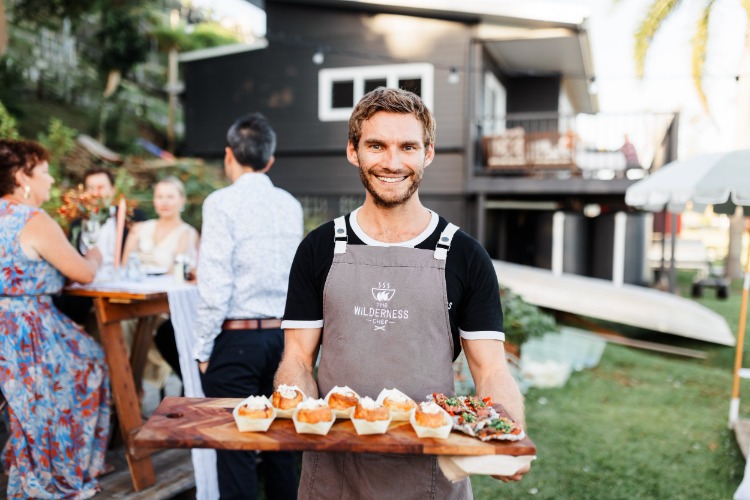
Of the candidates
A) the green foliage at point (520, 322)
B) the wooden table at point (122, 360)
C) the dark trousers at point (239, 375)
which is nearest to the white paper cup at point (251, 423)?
the dark trousers at point (239, 375)

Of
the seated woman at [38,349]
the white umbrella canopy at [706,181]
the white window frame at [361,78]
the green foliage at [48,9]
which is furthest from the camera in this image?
the green foliage at [48,9]

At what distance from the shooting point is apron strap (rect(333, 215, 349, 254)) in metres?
2.03

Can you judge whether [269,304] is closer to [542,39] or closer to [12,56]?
[542,39]

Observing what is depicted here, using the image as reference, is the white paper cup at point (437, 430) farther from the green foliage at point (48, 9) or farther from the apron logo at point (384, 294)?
the green foliage at point (48, 9)

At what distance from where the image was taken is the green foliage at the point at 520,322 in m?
6.96

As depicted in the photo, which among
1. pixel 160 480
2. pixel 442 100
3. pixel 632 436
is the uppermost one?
pixel 442 100

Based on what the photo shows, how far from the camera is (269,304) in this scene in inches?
132

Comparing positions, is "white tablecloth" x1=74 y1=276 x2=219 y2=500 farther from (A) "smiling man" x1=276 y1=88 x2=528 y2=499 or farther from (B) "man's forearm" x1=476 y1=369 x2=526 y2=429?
(B) "man's forearm" x1=476 y1=369 x2=526 y2=429

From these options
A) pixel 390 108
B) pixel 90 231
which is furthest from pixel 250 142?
pixel 390 108

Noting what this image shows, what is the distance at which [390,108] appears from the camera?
1935 mm

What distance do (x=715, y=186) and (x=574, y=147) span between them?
7.32 m

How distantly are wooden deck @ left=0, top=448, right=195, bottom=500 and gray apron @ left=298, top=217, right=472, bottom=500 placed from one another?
7.05ft

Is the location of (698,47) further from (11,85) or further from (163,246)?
(11,85)

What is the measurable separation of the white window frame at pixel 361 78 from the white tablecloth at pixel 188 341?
1057 cm
